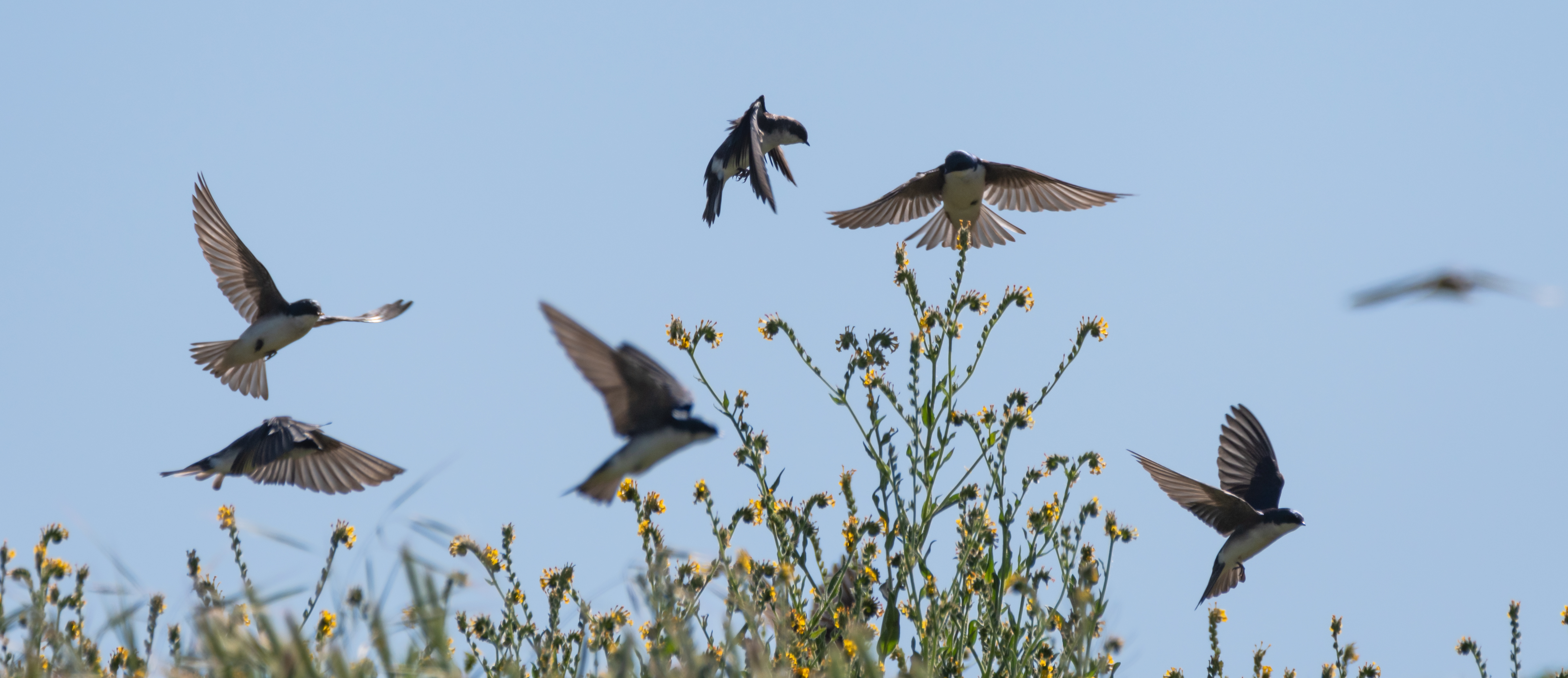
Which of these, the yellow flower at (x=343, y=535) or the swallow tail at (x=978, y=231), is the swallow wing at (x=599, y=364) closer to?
the yellow flower at (x=343, y=535)

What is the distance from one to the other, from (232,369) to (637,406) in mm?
3870

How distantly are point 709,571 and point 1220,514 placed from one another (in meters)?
2.95

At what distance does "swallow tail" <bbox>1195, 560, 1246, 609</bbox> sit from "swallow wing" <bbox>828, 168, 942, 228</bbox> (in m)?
3.60

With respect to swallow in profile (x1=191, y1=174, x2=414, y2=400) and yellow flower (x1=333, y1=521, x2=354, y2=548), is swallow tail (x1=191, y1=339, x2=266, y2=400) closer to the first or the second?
swallow in profile (x1=191, y1=174, x2=414, y2=400)

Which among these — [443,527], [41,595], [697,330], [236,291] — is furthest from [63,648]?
[236,291]

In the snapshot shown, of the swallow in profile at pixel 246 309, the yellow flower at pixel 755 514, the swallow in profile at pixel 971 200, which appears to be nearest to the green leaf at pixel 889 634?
the yellow flower at pixel 755 514

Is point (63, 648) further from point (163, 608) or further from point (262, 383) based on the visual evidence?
point (262, 383)

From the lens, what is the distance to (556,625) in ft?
14.3

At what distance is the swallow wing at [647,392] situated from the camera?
3775mm

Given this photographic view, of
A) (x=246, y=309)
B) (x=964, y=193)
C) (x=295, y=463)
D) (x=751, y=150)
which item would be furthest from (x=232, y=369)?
(x=964, y=193)

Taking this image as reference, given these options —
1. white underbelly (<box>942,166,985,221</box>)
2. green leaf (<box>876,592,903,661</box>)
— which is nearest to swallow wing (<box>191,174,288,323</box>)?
green leaf (<box>876,592,903,661</box>)

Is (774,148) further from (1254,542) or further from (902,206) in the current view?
(1254,542)

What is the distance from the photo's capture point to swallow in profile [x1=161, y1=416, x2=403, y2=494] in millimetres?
5422

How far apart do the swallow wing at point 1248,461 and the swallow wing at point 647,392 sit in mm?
3871
